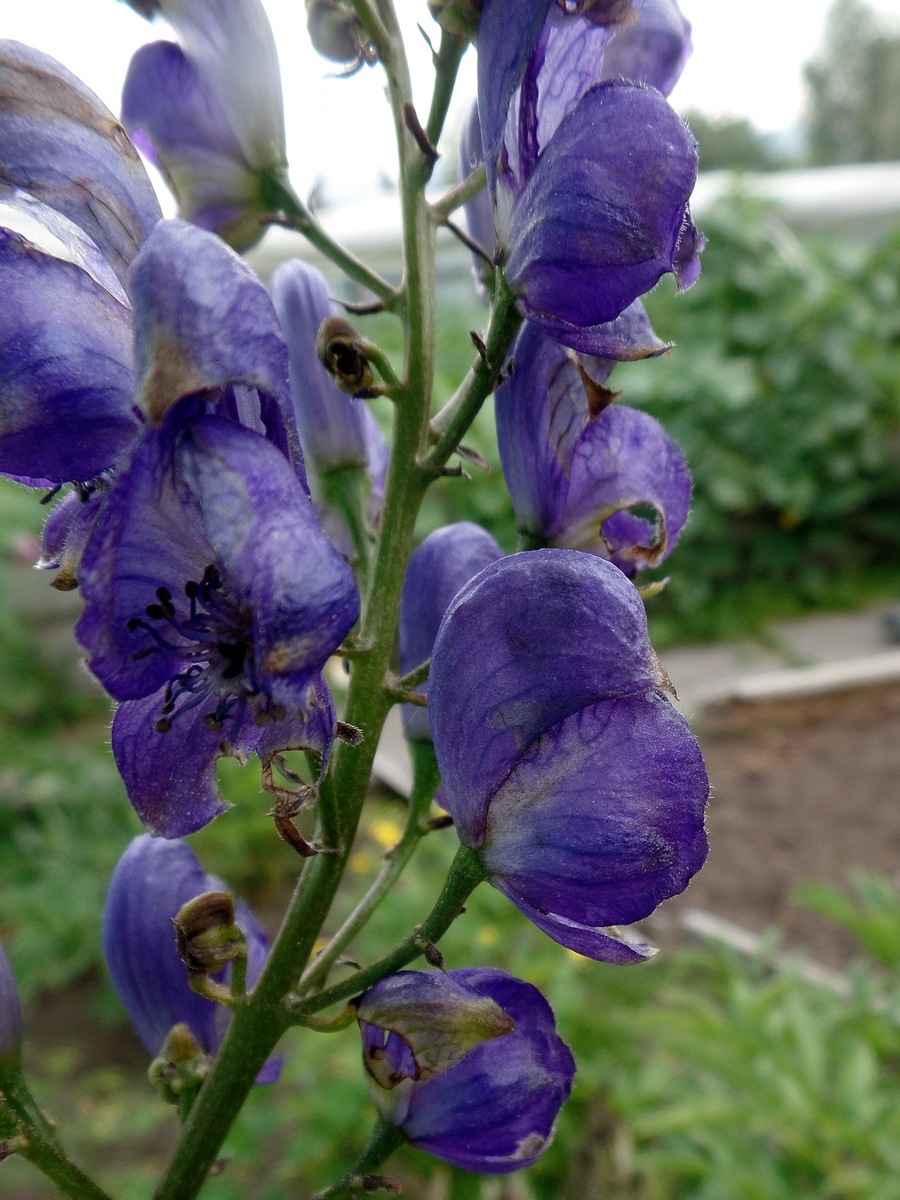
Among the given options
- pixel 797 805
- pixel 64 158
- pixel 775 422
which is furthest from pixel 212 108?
pixel 775 422

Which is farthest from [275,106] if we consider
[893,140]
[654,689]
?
[893,140]

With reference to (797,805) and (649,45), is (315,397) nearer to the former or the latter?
(649,45)

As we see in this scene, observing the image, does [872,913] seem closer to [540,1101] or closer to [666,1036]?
[666,1036]

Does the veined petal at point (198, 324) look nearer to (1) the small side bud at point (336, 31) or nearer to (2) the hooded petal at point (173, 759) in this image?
(2) the hooded petal at point (173, 759)

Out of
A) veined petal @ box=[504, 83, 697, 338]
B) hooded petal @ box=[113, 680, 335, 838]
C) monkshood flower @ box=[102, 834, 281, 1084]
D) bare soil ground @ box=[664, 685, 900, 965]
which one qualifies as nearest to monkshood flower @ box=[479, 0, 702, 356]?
veined petal @ box=[504, 83, 697, 338]

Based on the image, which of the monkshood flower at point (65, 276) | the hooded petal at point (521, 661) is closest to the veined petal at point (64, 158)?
the monkshood flower at point (65, 276)

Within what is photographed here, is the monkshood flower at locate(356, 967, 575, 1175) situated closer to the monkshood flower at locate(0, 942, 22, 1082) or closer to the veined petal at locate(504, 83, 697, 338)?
the monkshood flower at locate(0, 942, 22, 1082)
